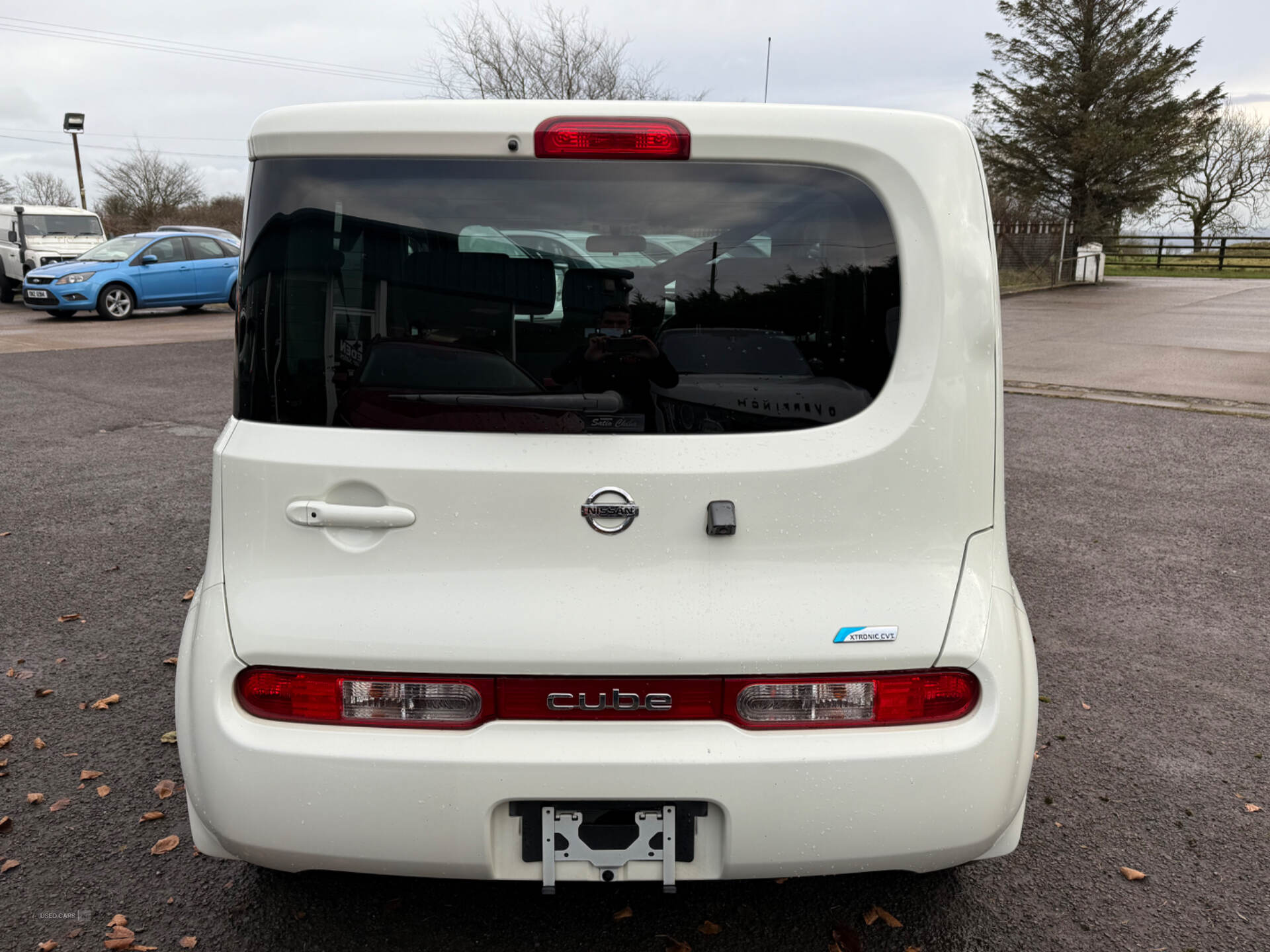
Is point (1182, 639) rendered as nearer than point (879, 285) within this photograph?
No

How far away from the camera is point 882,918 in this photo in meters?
2.44

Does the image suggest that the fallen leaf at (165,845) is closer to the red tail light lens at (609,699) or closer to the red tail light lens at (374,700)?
the red tail light lens at (374,700)

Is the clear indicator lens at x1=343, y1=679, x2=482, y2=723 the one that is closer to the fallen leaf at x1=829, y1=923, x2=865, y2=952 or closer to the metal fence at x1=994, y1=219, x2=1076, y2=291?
the fallen leaf at x1=829, y1=923, x2=865, y2=952

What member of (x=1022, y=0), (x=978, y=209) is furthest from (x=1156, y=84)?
(x=978, y=209)

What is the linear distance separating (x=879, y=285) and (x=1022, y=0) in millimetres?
36022

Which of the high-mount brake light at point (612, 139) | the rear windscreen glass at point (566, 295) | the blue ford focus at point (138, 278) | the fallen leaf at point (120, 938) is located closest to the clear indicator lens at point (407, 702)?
the rear windscreen glass at point (566, 295)

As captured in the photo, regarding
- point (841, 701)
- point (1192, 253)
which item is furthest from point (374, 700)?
point (1192, 253)

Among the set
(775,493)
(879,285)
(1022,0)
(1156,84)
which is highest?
(1022,0)

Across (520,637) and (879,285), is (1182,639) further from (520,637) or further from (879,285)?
(520,637)

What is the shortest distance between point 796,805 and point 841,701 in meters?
0.22

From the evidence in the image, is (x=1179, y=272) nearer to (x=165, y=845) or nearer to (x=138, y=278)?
(x=138, y=278)

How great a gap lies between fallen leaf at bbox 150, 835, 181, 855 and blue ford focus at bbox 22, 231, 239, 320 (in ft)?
55.3

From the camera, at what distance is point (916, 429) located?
1.97 m

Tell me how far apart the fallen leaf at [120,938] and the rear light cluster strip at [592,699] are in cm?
83
